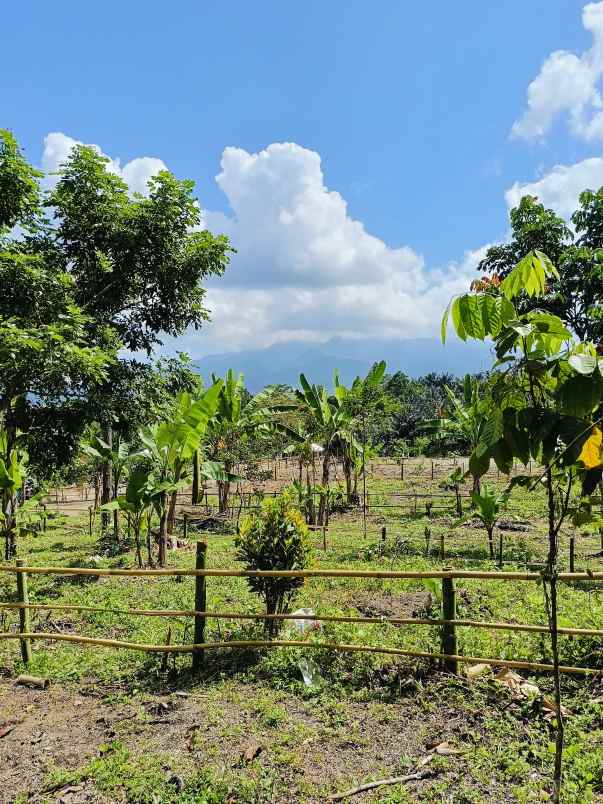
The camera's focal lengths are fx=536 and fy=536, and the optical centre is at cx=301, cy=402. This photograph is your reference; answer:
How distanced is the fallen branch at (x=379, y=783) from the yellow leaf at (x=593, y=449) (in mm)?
2770

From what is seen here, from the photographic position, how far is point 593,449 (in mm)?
1743

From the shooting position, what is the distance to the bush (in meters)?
5.66

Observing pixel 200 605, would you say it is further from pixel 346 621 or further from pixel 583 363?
pixel 583 363

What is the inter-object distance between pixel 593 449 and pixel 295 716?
3555 mm

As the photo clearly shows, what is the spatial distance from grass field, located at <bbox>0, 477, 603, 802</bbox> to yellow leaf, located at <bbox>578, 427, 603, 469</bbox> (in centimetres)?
261

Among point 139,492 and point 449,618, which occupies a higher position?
point 139,492

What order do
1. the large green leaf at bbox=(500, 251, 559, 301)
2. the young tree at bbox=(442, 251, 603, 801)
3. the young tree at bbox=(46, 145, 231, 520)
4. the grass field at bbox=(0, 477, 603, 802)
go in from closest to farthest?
the young tree at bbox=(442, 251, 603, 801), the large green leaf at bbox=(500, 251, 559, 301), the grass field at bbox=(0, 477, 603, 802), the young tree at bbox=(46, 145, 231, 520)

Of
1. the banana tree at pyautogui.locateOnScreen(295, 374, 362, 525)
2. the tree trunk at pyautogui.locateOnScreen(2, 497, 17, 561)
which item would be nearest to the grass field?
the tree trunk at pyautogui.locateOnScreen(2, 497, 17, 561)

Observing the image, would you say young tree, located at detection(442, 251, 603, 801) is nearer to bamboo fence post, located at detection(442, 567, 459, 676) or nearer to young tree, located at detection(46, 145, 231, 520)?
bamboo fence post, located at detection(442, 567, 459, 676)

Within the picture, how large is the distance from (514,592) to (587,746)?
3731 millimetres

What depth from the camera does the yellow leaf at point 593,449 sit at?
5.72 feet

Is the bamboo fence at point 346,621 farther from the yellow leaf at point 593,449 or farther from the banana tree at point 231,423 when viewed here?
the banana tree at point 231,423

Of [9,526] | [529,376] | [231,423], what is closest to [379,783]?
[529,376]

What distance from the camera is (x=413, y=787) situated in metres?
3.35
